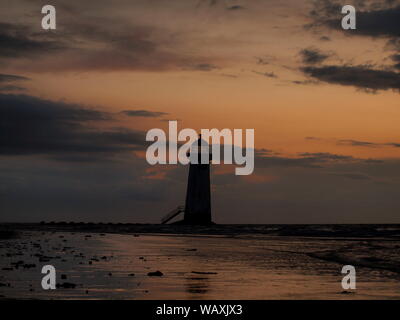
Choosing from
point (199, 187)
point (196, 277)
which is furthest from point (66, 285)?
point (199, 187)

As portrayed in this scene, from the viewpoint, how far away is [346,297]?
522 inches

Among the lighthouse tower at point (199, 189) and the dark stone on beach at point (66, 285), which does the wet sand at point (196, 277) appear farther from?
the lighthouse tower at point (199, 189)

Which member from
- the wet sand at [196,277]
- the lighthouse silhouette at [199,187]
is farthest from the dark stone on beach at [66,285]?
the lighthouse silhouette at [199,187]

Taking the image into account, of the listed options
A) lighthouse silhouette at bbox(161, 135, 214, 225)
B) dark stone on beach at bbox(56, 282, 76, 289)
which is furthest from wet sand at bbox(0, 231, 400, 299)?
lighthouse silhouette at bbox(161, 135, 214, 225)

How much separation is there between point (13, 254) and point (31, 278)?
792 centimetres

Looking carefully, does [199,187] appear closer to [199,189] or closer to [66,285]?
[199,189]

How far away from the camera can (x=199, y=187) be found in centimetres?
6353

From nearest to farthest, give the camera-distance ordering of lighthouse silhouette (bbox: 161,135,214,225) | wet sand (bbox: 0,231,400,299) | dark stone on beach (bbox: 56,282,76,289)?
wet sand (bbox: 0,231,400,299), dark stone on beach (bbox: 56,282,76,289), lighthouse silhouette (bbox: 161,135,214,225)

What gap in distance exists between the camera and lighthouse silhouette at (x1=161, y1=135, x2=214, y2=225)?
61.4m

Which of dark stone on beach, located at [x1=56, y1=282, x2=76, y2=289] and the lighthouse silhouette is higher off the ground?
the lighthouse silhouette

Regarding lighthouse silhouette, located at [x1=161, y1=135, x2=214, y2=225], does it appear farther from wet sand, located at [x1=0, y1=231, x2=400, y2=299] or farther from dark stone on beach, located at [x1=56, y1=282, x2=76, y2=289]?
dark stone on beach, located at [x1=56, y1=282, x2=76, y2=289]

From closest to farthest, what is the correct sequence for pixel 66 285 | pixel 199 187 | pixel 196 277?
pixel 66 285
pixel 196 277
pixel 199 187

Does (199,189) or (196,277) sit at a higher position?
(199,189)
